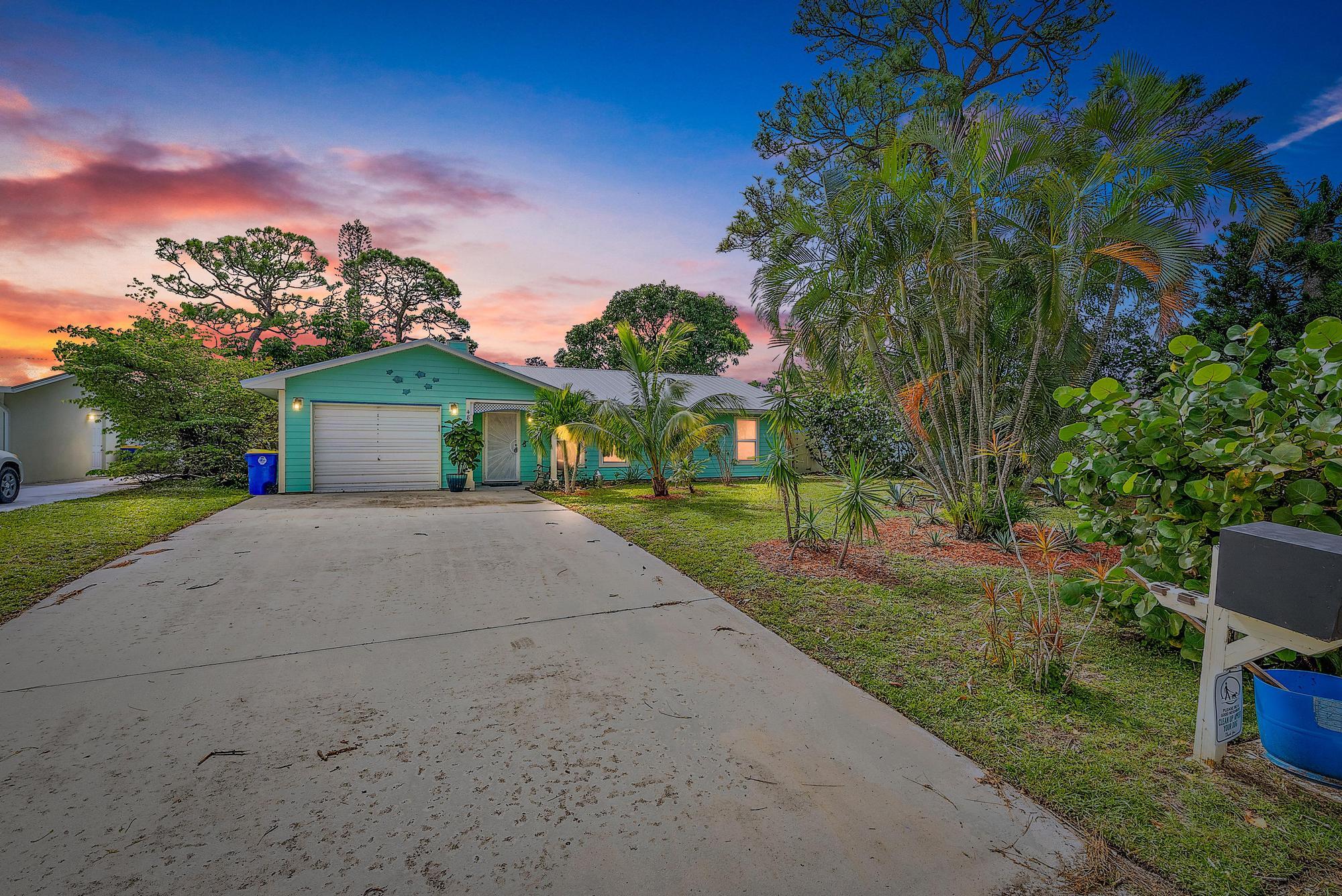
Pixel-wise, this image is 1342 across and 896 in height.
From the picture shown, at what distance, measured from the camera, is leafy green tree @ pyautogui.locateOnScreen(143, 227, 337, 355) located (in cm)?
2419

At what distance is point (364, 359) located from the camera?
40.4ft

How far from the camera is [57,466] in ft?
50.0

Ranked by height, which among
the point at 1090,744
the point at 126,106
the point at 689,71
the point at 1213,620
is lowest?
the point at 1090,744

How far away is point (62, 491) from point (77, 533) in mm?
8739

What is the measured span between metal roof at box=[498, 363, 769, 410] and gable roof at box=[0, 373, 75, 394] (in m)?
12.7

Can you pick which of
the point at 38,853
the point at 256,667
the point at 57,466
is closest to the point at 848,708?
the point at 38,853

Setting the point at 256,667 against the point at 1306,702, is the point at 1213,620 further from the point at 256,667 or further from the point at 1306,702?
the point at 256,667

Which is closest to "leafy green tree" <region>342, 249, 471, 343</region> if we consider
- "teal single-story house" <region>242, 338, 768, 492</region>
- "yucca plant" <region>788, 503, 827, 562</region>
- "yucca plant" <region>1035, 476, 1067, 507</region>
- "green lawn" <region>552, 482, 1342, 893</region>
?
"teal single-story house" <region>242, 338, 768, 492</region>

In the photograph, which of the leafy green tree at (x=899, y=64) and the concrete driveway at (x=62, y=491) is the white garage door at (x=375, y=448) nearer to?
the concrete driveway at (x=62, y=491)

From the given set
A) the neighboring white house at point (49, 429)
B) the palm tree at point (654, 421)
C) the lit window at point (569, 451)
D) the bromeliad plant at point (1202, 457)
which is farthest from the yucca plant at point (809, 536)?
the neighboring white house at point (49, 429)

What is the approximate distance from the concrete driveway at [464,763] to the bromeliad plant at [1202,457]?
76.4 inches

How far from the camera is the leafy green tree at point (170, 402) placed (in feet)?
36.3

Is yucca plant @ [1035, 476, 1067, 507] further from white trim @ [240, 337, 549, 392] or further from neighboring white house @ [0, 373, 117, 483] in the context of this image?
neighboring white house @ [0, 373, 117, 483]

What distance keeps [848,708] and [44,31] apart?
1234 cm
